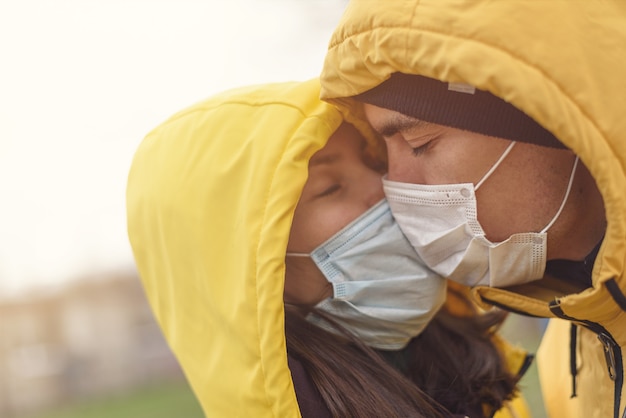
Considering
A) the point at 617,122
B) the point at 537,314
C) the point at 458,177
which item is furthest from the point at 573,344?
the point at 617,122

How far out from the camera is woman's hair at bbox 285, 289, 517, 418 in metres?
1.87

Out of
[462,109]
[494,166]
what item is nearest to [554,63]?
[462,109]

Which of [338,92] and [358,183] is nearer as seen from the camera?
[338,92]

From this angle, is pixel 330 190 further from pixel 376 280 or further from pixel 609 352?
pixel 609 352

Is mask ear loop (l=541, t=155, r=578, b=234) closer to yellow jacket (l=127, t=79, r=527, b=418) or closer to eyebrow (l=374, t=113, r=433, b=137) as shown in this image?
eyebrow (l=374, t=113, r=433, b=137)

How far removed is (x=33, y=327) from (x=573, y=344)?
27011 mm

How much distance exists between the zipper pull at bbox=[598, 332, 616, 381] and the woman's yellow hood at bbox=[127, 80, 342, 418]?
0.82 metres

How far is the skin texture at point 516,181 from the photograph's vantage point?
1695mm

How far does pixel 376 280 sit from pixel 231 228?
1.51 ft

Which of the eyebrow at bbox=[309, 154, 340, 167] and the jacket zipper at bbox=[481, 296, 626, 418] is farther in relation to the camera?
the eyebrow at bbox=[309, 154, 340, 167]

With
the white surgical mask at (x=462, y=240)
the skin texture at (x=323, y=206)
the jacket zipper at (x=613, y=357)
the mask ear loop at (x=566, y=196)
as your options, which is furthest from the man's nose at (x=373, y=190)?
the jacket zipper at (x=613, y=357)

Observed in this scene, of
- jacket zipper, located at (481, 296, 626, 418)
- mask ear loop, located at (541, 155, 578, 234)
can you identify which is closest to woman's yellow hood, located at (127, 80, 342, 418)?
mask ear loop, located at (541, 155, 578, 234)

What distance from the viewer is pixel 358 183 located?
2143 millimetres

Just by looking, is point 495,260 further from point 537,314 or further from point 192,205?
point 192,205
